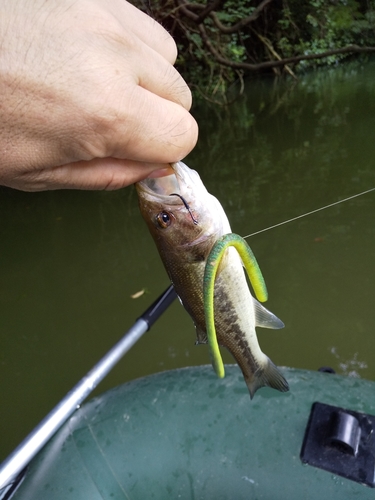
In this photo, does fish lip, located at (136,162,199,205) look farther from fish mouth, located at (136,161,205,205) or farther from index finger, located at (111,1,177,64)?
index finger, located at (111,1,177,64)

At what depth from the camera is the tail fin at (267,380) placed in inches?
58.2

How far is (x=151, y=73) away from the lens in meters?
0.96

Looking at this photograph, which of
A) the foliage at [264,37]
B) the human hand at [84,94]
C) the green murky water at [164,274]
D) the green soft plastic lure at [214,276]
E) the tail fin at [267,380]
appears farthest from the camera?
the foliage at [264,37]

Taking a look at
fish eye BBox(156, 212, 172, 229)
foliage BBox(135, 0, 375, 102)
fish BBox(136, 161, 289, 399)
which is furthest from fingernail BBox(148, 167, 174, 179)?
foliage BBox(135, 0, 375, 102)

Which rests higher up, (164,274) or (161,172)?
(161,172)

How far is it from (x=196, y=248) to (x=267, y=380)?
565 mm

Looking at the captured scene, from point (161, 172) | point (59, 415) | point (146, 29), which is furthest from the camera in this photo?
point (59, 415)

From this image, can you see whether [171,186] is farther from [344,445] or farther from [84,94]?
[344,445]

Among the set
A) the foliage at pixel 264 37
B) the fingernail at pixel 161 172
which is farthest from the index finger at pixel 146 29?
the foliage at pixel 264 37

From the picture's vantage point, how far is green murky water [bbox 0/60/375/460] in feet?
10.5

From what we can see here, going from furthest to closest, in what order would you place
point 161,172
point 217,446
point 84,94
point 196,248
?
point 217,446 < point 196,248 < point 161,172 < point 84,94

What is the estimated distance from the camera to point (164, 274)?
4297 mm

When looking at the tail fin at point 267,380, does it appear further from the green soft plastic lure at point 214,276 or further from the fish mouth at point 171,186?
the fish mouth at point 171,186

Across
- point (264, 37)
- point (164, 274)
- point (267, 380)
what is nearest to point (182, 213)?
point (267, 380)
